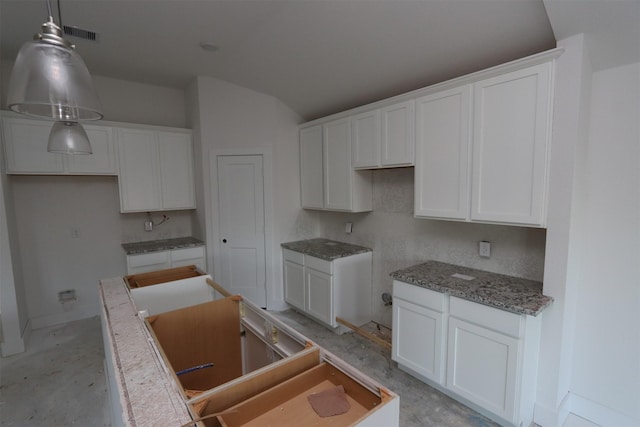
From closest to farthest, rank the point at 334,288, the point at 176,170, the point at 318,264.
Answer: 1. the point at 334,288
2. the point at 318,264
3. the point at 176,170

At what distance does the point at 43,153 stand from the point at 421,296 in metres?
3.85

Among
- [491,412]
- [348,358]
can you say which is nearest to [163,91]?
[348,358]

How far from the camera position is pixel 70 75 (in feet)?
3.59

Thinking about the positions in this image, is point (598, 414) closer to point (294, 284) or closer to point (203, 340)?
point (203, 340)

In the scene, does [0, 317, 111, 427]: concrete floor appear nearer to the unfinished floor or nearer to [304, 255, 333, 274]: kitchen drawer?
the unfinished floor

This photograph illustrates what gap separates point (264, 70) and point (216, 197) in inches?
61.5

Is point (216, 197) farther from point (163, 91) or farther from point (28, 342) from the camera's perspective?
point (28, 342)

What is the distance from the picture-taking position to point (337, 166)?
321 cm

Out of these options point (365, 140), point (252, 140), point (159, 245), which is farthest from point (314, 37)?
point (159, 245)

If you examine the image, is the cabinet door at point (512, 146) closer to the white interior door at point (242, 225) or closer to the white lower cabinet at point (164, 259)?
the white interior door at point (242, 225)

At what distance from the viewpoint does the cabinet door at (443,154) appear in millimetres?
2135

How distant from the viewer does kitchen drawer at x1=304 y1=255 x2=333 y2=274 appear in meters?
3.07

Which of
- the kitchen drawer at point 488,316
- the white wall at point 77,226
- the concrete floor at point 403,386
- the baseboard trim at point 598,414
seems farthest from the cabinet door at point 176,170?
the baseboard trim at point 598,414

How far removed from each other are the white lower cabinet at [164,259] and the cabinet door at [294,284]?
3.41ft
